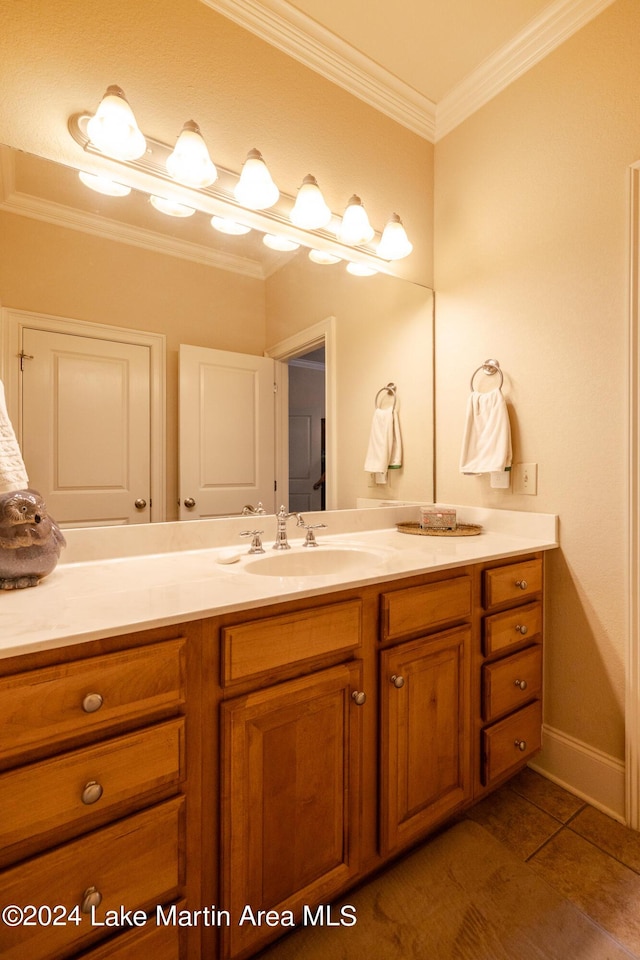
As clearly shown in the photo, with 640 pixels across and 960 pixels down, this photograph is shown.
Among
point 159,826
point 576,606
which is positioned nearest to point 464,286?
point 576,606

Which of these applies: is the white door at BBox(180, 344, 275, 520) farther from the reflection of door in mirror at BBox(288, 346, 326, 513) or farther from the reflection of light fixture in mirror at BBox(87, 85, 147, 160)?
the reflection of light fixture in mirror at BBox(87, 85, 147, 160)

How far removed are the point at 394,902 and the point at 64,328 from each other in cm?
173

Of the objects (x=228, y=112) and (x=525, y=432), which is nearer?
(x=228, y=112)

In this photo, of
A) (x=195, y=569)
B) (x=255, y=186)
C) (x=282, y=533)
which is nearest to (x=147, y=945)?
(x=195, y=569)

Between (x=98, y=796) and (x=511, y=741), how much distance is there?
4.10 feet

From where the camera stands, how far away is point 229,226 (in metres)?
1.47

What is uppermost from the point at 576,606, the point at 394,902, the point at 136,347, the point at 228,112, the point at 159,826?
the point at 228,112

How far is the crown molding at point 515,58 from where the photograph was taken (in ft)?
4.88

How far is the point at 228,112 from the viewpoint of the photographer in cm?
146

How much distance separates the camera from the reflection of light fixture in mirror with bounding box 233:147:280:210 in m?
1.40

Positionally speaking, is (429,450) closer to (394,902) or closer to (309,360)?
(309,360)

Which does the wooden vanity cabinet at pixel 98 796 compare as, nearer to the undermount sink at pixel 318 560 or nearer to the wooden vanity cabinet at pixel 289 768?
the wooden vanity cabinet at pixel 289 768

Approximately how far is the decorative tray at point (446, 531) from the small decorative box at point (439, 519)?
2cm

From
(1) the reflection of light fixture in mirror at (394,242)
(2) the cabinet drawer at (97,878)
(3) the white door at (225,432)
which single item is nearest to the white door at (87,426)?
(3) the white door at (225,432)
